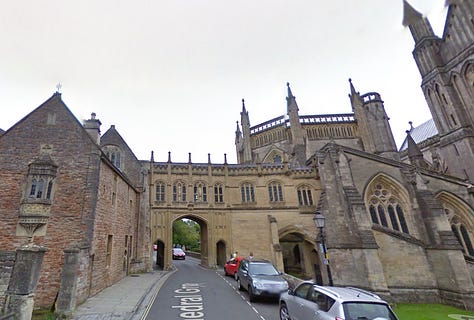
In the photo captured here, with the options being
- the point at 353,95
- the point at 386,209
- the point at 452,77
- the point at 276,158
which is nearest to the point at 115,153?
the point at 276,158

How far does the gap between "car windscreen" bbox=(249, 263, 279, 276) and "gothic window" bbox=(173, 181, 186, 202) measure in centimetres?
1531

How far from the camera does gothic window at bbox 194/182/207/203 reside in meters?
27.5

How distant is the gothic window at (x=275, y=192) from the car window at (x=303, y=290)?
20.2 meters

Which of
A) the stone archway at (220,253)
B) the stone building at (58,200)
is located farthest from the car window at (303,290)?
the stone archway at (220,253)

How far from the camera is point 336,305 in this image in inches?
225

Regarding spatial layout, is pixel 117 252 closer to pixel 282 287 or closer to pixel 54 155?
pixel 54 155

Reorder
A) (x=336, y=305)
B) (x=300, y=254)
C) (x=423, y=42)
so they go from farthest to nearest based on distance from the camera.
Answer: (x=423, y=42) → (x=300, y=254) → (x=336, y=305)

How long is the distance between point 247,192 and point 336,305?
22.7 meters

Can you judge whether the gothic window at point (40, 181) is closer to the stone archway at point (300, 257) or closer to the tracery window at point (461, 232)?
the stone archway at point (300, 257)

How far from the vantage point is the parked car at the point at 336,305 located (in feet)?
18.2

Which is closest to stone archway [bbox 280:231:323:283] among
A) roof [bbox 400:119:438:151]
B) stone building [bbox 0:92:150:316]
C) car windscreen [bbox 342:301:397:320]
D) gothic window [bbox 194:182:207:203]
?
gothic window [bbox 194:182:207:203]

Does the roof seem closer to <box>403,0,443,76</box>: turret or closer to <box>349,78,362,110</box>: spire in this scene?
<box>403,0,443,76</box>: turret

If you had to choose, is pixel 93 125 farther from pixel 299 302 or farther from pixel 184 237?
pixel 184 237

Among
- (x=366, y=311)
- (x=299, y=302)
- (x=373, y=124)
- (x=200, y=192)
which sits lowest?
(x=299, y=302)
